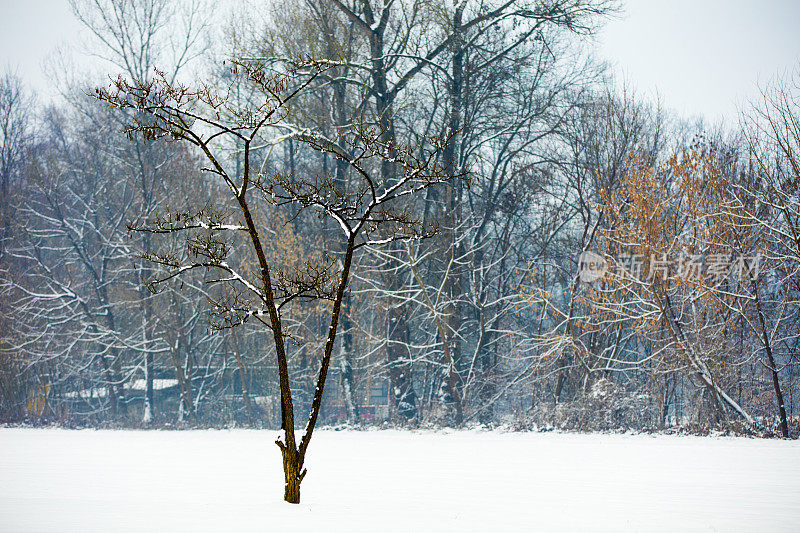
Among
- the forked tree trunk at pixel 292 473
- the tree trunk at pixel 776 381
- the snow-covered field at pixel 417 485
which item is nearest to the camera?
the snow-covered field at pixel 417 485

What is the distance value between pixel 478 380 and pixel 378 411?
7929mm

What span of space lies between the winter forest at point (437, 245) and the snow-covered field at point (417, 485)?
98.4 inches

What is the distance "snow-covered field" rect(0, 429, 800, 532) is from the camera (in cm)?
673

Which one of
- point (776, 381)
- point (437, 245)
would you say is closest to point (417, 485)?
point (776, 381)

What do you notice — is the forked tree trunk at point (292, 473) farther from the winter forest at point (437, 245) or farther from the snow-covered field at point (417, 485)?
the winter forest at point (437, 245)

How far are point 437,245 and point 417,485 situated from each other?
11568mm

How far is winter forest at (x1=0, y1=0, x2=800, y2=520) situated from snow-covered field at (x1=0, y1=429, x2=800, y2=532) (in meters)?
2.50

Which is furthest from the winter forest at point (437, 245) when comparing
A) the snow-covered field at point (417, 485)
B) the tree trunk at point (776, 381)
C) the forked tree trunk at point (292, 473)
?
the forked tree trunk at point (292, 473)

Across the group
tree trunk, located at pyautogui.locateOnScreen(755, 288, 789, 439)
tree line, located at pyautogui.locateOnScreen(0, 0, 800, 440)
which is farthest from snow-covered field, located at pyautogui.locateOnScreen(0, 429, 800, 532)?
tree line, located at pyautogui.locateOnScreen(0, 0, 800, 440)

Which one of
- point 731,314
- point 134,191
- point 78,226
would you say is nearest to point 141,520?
point 731,314

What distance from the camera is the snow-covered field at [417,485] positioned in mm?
6727

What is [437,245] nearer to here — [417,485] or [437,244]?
[437,244]

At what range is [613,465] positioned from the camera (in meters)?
10.7

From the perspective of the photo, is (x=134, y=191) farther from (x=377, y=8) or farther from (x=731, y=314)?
(x=731, y=314)
